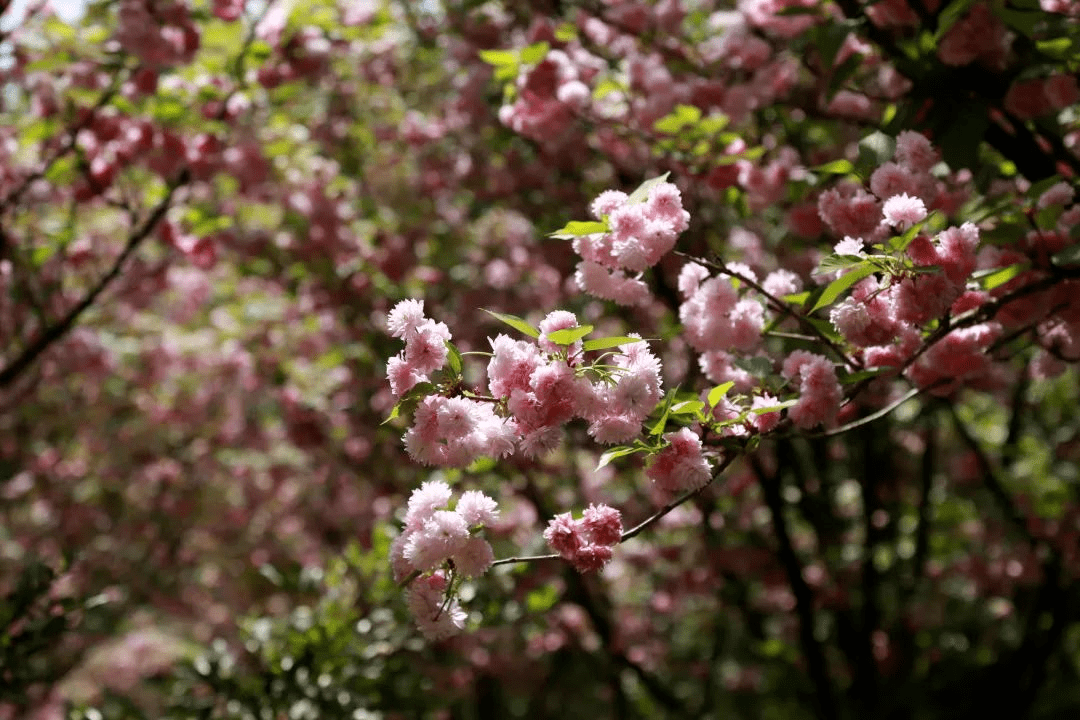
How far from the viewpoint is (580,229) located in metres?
2.04

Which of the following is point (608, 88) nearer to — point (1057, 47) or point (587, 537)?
point (1057, 47)

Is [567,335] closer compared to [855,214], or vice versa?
[567,335]

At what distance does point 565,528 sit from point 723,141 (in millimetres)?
1911

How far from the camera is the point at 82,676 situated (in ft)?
36.5

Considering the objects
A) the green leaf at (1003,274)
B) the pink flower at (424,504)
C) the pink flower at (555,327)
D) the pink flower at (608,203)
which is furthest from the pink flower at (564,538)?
the green leaf at (1003,274)

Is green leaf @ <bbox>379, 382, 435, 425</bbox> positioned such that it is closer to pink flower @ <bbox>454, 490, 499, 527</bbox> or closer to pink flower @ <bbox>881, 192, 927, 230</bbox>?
pink flower @ <bbox>454, 490, 499, 527</bbox>

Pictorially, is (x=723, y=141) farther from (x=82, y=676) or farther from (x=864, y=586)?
(x=82, y=676)

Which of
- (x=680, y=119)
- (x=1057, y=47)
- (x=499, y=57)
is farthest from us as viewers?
(x=499, y=57)

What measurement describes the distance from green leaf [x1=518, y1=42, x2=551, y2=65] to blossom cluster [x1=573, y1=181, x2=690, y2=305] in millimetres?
1446

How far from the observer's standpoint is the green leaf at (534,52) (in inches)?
135

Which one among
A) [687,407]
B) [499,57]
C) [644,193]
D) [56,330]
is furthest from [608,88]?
[56,330]

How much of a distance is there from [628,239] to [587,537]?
652 mm

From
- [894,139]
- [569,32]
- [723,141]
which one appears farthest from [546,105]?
[894,139]

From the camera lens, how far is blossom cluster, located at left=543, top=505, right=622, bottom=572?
6.31 ft
